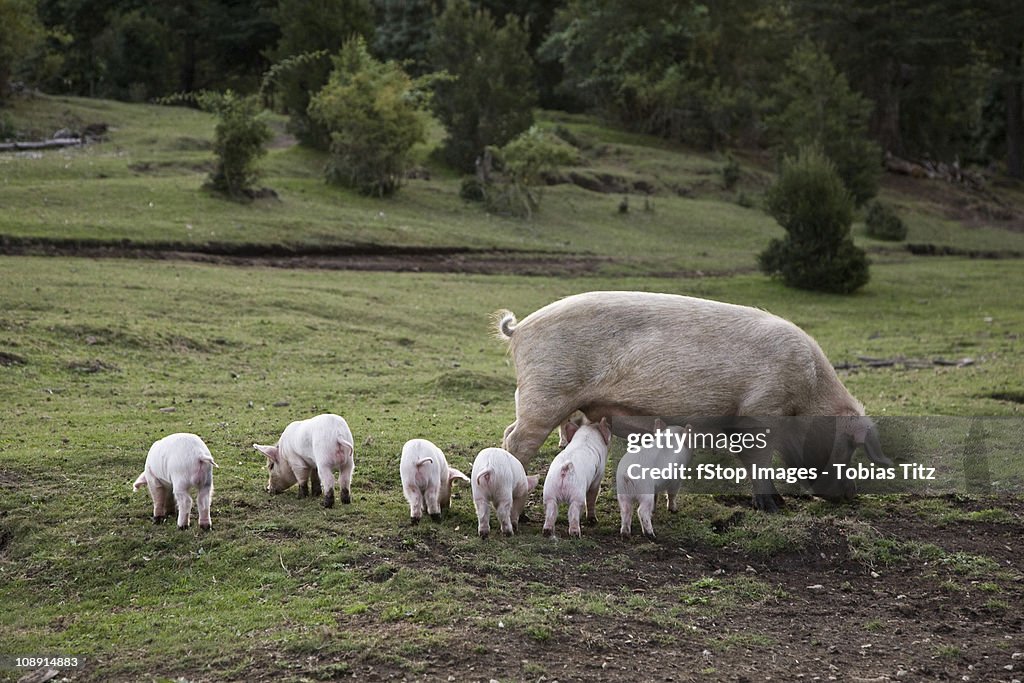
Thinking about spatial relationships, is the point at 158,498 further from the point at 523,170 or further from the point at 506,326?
the point at 523,170

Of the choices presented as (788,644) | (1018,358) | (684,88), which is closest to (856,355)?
(1018,358)

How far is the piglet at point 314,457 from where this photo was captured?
777 centimetres

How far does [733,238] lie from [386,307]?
14928mm

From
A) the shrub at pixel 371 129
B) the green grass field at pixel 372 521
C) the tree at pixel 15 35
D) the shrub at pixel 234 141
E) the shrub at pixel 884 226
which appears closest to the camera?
the green grass field at pixel 372 521

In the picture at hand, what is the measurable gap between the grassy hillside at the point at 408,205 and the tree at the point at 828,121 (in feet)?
6.29

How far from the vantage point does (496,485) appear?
740 centimetres

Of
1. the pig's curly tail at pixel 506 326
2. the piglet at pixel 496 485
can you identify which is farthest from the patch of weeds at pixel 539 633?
the pig's curly tail at pixel 506 326

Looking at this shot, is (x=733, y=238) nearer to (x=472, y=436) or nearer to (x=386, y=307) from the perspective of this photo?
(x=386, y=307)

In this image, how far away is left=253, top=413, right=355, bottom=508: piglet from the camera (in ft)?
25.5

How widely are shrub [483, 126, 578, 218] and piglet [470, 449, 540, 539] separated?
23.3 meters

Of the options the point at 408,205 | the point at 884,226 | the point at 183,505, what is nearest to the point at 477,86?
the point at 408,205

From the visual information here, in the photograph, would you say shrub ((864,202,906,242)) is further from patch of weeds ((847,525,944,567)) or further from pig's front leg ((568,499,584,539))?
pig's front leg ((568,499,584,539))

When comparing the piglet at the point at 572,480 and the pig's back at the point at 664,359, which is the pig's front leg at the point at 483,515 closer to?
the piglet at the point at 572,480

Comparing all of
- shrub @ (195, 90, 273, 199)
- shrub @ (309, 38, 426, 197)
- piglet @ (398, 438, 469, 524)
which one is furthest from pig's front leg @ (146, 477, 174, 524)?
shrub @ (309, 38, 426, 197)
